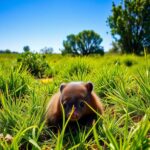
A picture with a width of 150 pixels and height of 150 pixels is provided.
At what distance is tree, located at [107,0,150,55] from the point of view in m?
39.8

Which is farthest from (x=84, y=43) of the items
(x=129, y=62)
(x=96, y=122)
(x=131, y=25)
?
(x=96, y=122)

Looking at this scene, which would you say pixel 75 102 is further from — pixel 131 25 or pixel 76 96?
pixel 131 25

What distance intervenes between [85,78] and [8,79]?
1.27m

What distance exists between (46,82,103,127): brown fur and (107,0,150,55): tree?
35.2 m

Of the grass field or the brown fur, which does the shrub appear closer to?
the grass field

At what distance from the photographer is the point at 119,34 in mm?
40344

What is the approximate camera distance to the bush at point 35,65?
11.0 m

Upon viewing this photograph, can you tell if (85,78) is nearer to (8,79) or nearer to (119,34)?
(8,79)

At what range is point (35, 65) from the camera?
1145 cm

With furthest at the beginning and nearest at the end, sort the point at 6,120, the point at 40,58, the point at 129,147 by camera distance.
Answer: the point at 40,58 < the point at 6,120 < the point at 129,147

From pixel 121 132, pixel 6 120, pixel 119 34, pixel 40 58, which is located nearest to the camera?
pixel 121 132

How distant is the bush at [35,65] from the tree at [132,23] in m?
28.0

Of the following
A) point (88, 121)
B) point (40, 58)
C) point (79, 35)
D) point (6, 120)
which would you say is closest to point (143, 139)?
point (88, 121)

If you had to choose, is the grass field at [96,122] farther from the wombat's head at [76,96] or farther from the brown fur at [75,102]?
the wombat's head at [76,96]
